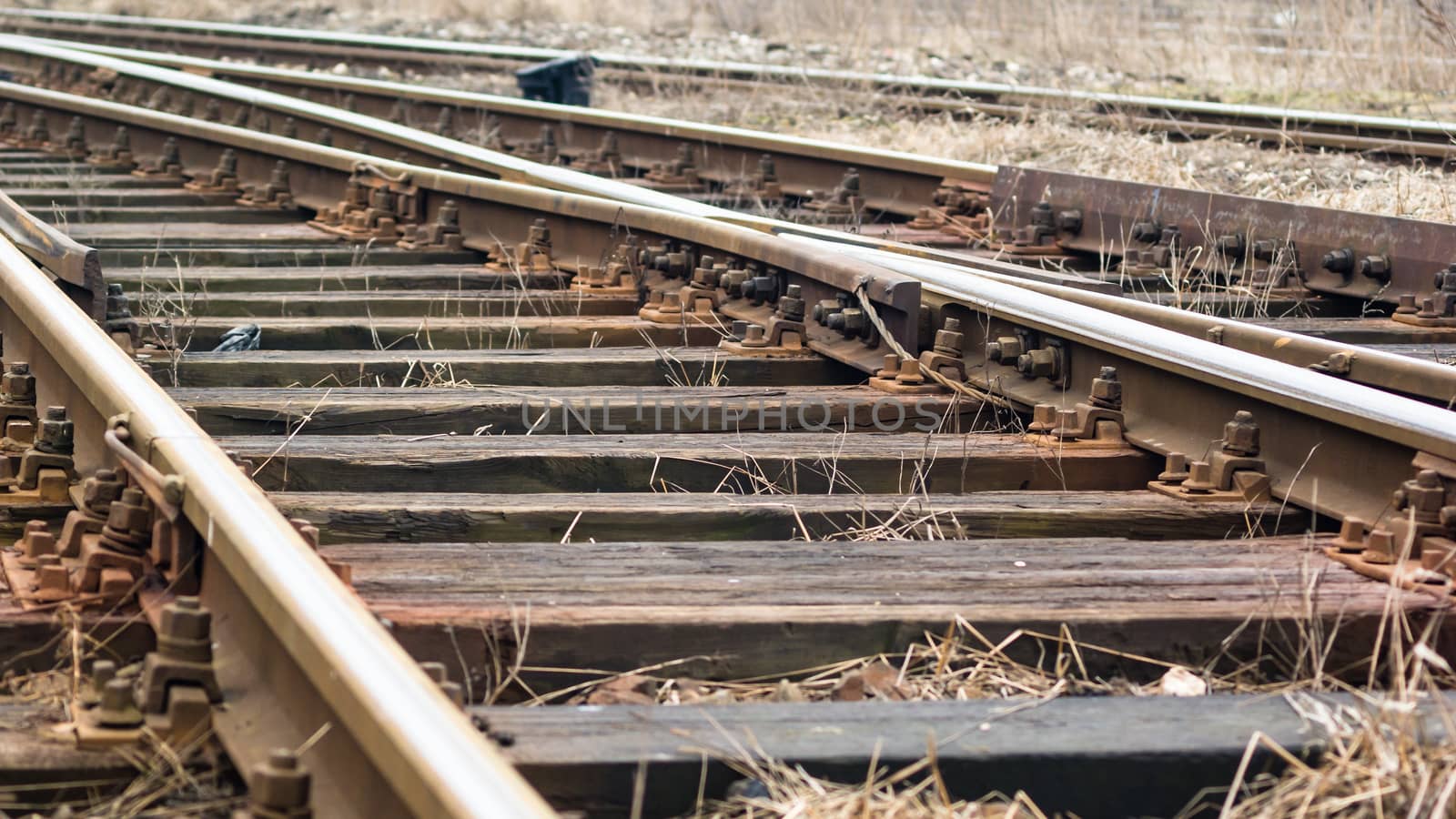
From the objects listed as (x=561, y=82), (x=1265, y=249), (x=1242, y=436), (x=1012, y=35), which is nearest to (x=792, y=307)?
(x=1242, y=436)

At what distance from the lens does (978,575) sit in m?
2.83

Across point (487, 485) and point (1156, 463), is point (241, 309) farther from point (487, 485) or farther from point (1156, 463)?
point (1156, 463)

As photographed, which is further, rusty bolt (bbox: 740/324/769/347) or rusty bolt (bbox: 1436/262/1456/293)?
rusty bolt (bbox: 1436/262/1456/293)

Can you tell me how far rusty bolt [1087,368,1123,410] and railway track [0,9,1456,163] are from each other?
5467 millimetres

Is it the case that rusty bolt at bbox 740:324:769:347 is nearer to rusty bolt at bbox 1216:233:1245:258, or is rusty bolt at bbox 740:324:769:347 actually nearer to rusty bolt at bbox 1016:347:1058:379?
rusty bolt at bbox 1016:347:1058:379

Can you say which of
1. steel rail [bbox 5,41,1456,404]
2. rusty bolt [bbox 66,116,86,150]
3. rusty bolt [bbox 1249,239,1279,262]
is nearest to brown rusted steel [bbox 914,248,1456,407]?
steel rail [bbox 5,41,1456,404]

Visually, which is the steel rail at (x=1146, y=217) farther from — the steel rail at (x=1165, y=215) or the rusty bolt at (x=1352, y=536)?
the rusty bolt at (x=1352, y=536)

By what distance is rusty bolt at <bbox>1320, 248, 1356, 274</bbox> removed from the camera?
5.59 m

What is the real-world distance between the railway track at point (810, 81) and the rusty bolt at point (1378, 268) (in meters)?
3.33

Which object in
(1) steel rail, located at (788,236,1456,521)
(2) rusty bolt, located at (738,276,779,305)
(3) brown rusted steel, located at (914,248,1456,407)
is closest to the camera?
(1) steel rail, located at (788,236,1456,521)

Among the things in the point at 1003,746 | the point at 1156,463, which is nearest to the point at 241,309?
the point at 1156,463

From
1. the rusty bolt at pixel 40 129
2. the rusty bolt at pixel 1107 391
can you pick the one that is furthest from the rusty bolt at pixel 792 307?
the rusty bolt at pixel 40 129

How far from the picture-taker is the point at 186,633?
88.4 inches

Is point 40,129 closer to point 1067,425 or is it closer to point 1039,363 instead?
point 1039,363
